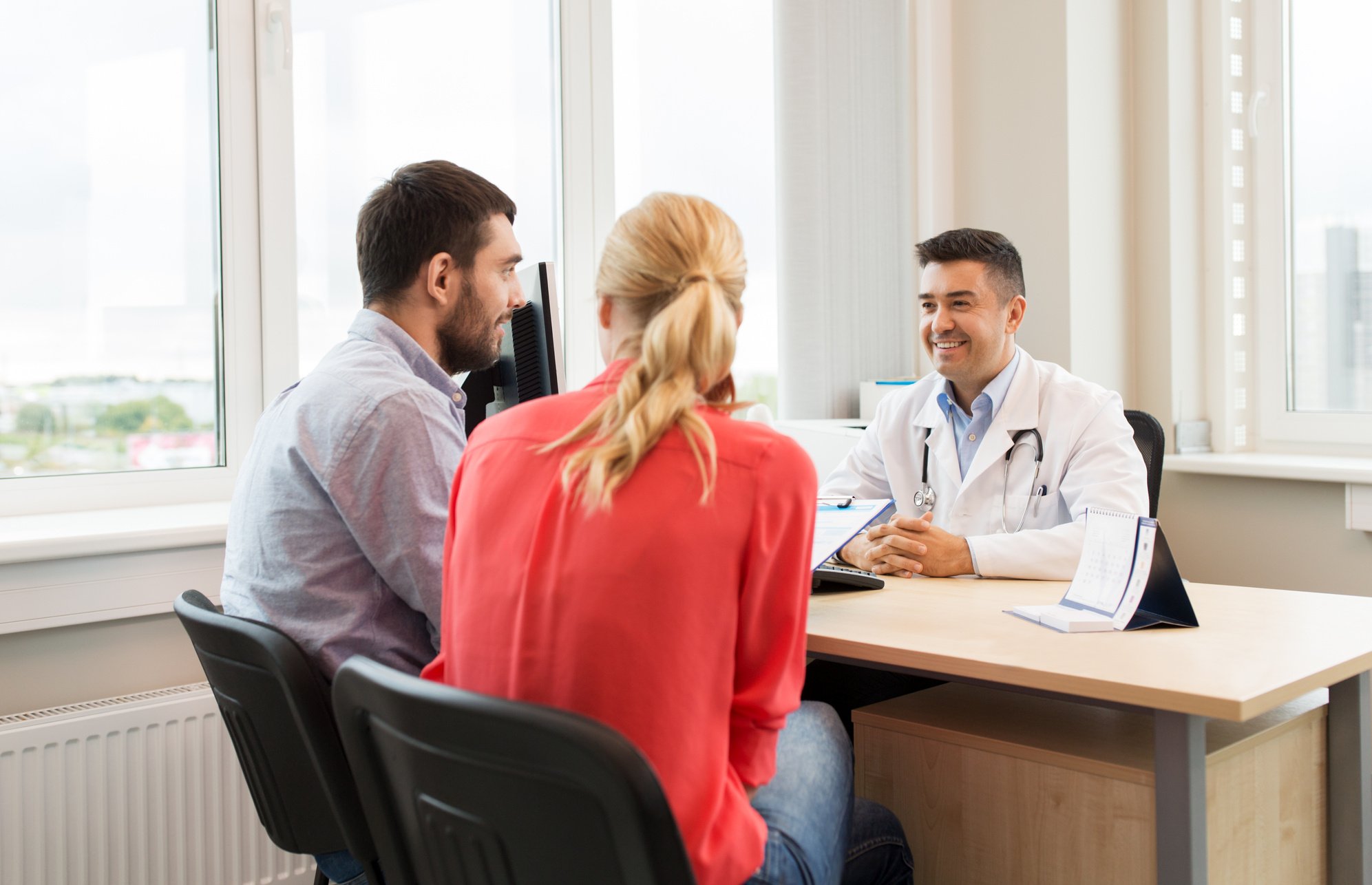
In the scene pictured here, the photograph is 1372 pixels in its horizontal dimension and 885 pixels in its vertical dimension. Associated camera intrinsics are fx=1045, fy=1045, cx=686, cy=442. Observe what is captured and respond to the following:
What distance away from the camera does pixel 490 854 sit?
0.87 meters

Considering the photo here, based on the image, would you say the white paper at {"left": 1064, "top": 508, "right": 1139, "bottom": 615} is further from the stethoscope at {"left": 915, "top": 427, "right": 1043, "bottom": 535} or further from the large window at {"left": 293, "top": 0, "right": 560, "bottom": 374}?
the large window at {"left": 293, "top": 0, "right": 560, "bottom": 374}

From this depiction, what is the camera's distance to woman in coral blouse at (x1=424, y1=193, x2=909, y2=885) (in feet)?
2.93

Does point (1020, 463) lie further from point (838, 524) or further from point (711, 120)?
point (711, 120)

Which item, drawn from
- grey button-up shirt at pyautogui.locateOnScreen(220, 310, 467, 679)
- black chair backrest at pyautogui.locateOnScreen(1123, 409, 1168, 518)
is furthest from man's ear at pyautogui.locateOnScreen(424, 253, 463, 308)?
black chair backrest at pyautogui.locateOnScreen(1123, 409, 1168, 518)

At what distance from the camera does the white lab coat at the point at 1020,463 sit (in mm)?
1992

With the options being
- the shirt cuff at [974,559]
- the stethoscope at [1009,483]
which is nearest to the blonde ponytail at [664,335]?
the shirt cuff at [974,559]

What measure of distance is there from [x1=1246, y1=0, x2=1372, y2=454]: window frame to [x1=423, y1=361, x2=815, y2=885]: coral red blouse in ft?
8.21

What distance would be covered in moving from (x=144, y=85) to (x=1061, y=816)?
2.29m

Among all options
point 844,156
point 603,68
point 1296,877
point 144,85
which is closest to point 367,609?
point 1296,877

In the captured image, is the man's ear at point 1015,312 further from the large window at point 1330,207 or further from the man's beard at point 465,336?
the man's beard at point 465,336

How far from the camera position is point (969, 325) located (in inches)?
89.7

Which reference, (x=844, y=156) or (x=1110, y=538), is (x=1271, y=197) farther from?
(x=1110, y=538)

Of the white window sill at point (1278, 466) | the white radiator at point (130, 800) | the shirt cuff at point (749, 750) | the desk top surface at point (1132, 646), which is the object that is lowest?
the white radiator at point (130, 800)

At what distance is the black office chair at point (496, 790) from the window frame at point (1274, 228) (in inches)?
108
